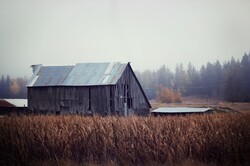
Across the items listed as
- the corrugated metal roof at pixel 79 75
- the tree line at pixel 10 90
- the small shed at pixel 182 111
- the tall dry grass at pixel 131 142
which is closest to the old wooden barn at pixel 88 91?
the corrugated metal roof at pixel 79 75

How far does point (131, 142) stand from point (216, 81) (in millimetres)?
82741

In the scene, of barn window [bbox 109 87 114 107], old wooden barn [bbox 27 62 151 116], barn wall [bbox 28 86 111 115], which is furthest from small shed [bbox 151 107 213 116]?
barn wall [bbox 28 86 111 115]

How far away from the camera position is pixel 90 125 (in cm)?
870

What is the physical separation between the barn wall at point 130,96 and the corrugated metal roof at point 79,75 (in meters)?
0.84

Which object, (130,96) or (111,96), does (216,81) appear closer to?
(130,96)

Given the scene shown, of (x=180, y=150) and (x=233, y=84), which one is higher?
(x=233, y=84)

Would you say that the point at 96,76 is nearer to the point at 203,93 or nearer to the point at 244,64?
the point at 244,64

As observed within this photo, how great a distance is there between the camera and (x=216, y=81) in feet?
281

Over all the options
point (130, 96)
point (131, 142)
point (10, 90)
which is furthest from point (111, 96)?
point (10, 90)

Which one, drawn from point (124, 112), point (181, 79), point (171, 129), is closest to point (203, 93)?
point (181, 79)

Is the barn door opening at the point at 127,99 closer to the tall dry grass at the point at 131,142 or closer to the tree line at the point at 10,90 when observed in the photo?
the tall dry grass at the point at 131,142

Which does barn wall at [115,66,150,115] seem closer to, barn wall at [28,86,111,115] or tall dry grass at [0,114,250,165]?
barn wall at [28,86,111,115]

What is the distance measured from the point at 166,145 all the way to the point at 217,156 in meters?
1.39

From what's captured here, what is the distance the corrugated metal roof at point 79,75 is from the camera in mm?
23641
